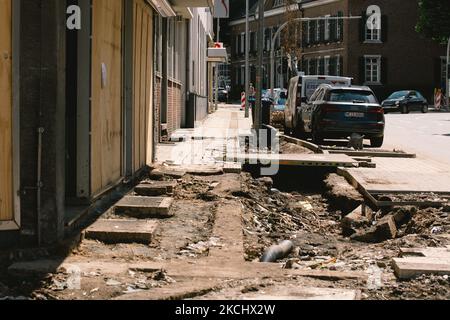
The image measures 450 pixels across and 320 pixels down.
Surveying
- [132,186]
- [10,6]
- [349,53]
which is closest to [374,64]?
[349,53]

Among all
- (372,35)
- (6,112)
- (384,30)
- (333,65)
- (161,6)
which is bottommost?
(6,112)

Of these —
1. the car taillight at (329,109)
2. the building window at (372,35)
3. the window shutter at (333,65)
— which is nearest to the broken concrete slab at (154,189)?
the car taillight at (329,109)

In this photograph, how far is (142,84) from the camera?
39.2ft

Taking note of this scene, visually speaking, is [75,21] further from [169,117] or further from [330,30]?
[330,30]

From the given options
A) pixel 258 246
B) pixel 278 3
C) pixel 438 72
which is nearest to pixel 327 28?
pixel 438 72

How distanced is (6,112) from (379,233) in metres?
4.31

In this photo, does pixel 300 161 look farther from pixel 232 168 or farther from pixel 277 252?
pixel 277 252

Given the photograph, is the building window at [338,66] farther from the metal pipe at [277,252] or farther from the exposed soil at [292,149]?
the metal pipe at [277,252]

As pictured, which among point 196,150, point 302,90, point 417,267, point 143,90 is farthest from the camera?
point 302,90

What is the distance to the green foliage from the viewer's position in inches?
2285

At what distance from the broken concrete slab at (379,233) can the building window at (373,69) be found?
54.4m

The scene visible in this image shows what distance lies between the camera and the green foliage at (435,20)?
190ft

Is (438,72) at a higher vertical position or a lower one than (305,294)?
higher

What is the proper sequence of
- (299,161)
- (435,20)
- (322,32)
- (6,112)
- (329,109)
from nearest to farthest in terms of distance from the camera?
(6,112)
(299,161)
(329,109)
(435,20)
(322,32)
